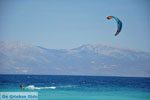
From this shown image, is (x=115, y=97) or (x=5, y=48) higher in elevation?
(x=5, y=48)

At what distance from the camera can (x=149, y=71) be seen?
30.1ft

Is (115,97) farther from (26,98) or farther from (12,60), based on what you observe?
(12,60)

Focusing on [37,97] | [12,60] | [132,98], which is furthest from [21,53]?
[132,98]

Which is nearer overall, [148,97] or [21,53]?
[148,97]

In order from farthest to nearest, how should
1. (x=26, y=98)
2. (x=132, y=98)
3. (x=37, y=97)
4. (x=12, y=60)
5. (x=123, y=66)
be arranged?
1. (x=123, y=66)
2. (x=12, y=60)
3. (x=132, y=98)
4. (x=37, y=97)
5. (x=26, y=98)

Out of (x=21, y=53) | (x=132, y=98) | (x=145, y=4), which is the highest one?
(x=145, y=4)

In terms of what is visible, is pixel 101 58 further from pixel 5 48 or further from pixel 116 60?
pixel 5 48

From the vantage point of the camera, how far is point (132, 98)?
8781 millimetres

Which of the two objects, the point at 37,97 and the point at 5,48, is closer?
the point at 37,97

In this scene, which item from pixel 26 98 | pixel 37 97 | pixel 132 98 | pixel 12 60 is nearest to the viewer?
pixel 26 98

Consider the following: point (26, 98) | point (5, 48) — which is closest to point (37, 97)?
point (26, 98)

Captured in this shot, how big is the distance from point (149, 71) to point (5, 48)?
4596 mm

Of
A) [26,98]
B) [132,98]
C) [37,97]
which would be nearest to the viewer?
[26,98]

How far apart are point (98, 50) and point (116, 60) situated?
81 centimetres
